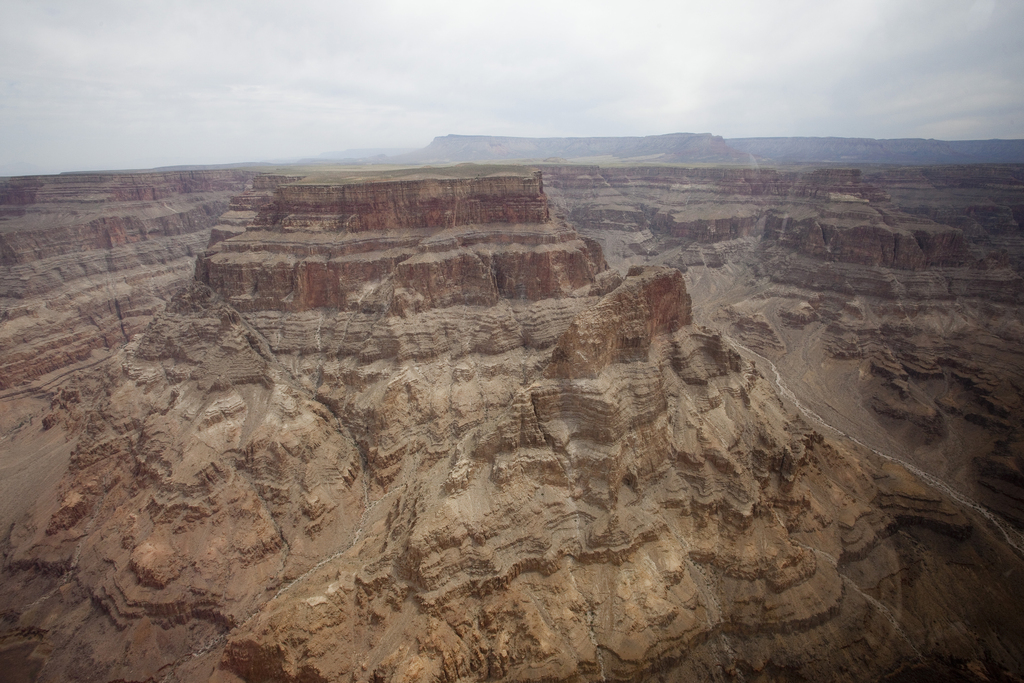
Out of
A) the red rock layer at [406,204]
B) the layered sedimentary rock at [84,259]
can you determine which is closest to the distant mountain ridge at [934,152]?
the red rock layer at [406,204]

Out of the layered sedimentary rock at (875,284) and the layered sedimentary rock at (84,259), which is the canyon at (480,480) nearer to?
the layered sedimentary rock at (875,284)

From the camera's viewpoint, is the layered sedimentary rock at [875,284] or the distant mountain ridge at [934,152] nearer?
the layered sedimentary rock at [875,284]

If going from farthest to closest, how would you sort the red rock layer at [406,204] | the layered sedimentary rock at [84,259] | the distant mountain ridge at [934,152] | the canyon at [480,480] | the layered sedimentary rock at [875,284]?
the distant mountain ridge at [934,152] → the layered sedimentary rock at [84,259] → the layered sedimentary rock at [875,284] → the red rock layer at [406,204] → the canyon at [480,480]

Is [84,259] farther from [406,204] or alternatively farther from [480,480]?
[480,480]

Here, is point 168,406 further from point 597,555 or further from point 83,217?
point 83,217

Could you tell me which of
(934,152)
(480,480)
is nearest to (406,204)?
(480,480)

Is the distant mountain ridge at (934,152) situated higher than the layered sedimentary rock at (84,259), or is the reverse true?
the distant mountain ridge at (934,152)

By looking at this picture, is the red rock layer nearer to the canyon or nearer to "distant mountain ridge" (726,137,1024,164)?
the canyon

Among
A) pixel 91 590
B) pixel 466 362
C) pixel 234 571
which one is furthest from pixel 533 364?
pixel 91 590
